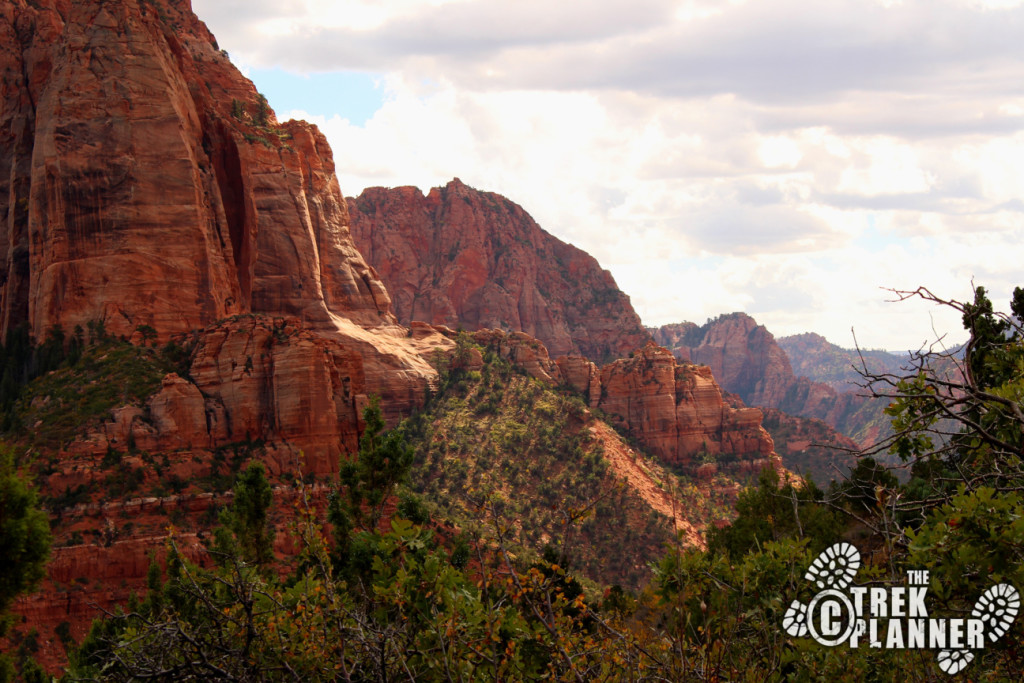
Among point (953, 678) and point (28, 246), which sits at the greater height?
point (28, 246)

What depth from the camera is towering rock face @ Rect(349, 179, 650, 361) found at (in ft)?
529

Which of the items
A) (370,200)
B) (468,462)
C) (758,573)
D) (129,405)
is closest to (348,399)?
(129,405)

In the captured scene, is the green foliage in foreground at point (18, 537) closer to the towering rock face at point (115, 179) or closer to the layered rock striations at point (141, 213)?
the layered rock striations at point (141, 213)

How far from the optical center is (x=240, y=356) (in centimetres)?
5141

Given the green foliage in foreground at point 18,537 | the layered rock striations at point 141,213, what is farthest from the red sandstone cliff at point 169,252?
the green foliage in foreground at point 18,537

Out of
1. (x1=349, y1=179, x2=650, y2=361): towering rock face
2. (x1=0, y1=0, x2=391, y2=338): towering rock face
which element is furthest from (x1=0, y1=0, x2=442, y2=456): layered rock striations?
(x1=349, y1=179, x2=650, y2=361): towering rock face

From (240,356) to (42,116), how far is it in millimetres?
24475

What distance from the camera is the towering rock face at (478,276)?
161m

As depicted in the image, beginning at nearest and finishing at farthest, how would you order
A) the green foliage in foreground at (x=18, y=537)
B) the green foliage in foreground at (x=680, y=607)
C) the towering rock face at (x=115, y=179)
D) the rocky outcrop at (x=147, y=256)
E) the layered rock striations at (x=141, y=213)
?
the green foliage in foreground at (x=680, y=607)
the green foliage in foreground at (x=18, y=537)
the rocky outcrop at (x=147, y=256)
the layered rock striations at (x=141, y=213)
the towering rock face at (x=115, y=179)

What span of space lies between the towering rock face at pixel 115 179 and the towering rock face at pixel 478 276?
89.6 metres

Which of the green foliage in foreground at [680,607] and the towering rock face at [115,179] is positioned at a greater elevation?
the towering rock face at [115,179]

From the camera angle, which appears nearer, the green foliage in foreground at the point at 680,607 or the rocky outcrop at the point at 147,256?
the green foliage in foreground at the point at 680,607

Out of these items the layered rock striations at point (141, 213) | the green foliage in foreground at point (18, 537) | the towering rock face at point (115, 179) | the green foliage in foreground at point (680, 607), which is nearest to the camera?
the green foliage in foreground at point (680, 607)

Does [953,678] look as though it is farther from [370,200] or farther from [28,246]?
[370,200]
